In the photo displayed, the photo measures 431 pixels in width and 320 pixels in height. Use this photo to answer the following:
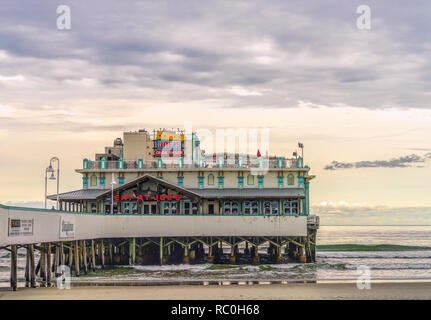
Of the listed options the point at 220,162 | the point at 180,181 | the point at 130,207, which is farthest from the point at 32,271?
the point at 220,162

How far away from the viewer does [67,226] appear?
39969 millimetres

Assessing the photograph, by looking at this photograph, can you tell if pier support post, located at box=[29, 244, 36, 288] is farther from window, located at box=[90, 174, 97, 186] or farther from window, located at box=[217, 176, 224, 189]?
window, located at box=[217, 176, 224, 189]

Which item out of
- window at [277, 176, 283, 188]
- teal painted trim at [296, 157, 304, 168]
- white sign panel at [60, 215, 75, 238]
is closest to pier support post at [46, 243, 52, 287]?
white sign panel at [60, 215, 75, 238]

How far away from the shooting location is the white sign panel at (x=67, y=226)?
38781 millimetres

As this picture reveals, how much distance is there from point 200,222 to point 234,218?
3.17 meters

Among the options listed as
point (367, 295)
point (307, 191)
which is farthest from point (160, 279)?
point (307, 191)

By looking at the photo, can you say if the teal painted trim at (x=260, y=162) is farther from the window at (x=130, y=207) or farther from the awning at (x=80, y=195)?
the awning at (x=80, y=195)

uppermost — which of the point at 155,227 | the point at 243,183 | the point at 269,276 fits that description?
the point at 243,183

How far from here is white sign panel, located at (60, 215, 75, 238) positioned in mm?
38781

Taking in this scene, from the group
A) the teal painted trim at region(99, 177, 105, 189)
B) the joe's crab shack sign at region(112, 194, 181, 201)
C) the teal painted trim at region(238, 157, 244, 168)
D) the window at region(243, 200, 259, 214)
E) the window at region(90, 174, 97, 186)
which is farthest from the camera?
the window at region(90, 174, 97, 186)

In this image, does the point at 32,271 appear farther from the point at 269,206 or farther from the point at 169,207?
the point at 269,206

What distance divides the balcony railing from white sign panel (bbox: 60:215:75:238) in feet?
69.9
